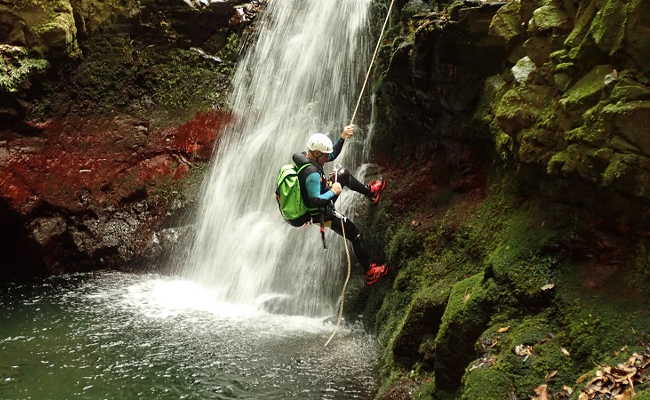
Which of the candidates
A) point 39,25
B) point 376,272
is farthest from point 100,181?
point 376,272

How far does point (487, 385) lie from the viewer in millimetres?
3846

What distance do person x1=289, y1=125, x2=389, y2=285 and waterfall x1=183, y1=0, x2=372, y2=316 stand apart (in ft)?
3.98

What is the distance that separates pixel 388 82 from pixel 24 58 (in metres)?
8.47

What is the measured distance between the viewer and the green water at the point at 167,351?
616 centimetres

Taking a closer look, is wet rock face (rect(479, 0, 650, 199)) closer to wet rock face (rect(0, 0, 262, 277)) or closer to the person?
the person

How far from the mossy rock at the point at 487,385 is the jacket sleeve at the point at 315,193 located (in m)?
3.15

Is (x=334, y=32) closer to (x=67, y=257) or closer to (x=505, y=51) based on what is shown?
(x=505, y=51)

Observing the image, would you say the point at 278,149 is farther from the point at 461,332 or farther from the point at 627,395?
the point at 627,395

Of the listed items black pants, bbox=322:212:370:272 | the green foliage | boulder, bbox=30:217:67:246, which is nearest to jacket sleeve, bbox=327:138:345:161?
black pants, bbox=322:212:370:272

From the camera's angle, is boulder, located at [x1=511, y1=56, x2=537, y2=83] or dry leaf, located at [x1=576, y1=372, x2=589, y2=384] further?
boulder, located at [x1=511, y1=56, x2=537, y2=83]

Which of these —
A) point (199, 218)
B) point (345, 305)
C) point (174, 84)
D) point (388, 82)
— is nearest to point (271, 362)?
point (345, 305)

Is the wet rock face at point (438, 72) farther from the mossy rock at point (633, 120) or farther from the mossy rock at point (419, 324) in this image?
the mossy rock at point (633, 120)

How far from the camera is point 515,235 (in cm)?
486

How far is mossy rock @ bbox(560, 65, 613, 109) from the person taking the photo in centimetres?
403
